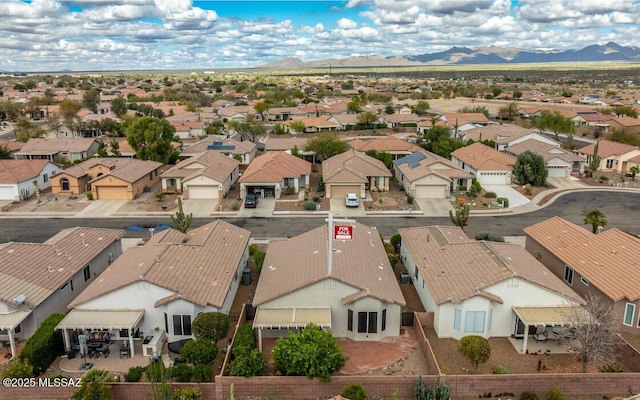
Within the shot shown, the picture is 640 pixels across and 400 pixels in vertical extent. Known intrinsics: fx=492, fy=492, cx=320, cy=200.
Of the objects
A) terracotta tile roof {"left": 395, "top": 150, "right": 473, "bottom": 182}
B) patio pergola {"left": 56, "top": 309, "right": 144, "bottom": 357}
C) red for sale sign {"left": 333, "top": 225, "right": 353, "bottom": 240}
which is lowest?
patio pergola {"left": 56, "top": 309, "right": 144, "bottom": 357}

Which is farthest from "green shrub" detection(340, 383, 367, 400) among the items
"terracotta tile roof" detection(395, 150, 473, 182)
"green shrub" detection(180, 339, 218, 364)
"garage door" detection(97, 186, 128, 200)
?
"garage door" detection(97, 186, 128, 200)

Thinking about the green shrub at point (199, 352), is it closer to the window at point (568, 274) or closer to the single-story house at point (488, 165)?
the window at point (568, 274)

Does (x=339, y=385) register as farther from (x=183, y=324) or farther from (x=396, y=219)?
(x=396, y=219)

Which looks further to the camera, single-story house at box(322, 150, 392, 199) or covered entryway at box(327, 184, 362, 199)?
covered entryway at box(327, 184, 362, 199)

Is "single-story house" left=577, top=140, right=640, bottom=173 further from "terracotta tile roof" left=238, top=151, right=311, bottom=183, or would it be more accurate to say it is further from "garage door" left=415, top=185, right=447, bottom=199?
"terracotta tile roof" left=238, top=151, right=311, bottom=183

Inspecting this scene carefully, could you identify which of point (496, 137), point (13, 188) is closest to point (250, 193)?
point (13, 188)

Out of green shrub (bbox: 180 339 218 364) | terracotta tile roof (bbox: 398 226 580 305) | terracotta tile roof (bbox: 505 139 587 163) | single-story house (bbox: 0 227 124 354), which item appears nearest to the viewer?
green shrub (bbox: 180 339 218 364)
